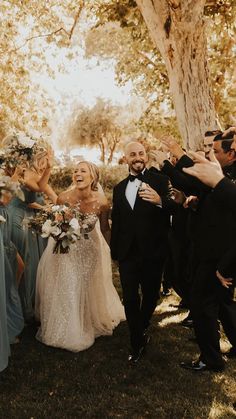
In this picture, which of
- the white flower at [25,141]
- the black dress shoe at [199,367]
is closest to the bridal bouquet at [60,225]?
the white flower at [25,141]

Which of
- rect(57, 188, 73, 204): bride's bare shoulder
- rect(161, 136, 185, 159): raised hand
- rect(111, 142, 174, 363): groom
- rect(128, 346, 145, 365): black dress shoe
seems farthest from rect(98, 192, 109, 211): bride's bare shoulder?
rect(128, 346, 145, 365): black dress shoe

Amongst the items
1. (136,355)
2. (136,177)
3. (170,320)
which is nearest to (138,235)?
(136,177)

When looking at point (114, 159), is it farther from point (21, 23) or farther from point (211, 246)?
point (211, 246)

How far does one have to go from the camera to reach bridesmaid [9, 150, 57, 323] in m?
5.79

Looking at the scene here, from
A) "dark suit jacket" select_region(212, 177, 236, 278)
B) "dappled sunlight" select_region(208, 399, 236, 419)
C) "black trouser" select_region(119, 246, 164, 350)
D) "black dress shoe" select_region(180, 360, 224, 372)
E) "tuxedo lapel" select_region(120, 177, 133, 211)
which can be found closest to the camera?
"dark suit jacket" select_region(212, 177, 236, 278)

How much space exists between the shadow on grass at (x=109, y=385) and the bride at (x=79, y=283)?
21 centimetres

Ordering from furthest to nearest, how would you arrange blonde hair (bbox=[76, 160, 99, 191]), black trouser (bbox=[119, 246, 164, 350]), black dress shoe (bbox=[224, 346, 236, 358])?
blonde hair (bbox=[76, 160, 99, 191]), black dress shoe (bbox=[224, 346, 236, 358]), black trouser (bbox=[119, 246, 164, 350])

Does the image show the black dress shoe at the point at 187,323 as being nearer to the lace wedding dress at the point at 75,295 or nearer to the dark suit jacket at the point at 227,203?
the lace wedding dress at the point at 75,295

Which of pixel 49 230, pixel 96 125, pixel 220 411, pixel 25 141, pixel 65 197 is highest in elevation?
→ pixel 96 125

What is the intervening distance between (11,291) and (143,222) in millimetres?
1853

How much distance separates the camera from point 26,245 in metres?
5.97

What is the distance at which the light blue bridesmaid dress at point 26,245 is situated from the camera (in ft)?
19.1

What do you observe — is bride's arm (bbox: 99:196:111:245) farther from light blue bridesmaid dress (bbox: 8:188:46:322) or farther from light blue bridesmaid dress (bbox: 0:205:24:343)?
light blue bridesmaid dress (bbox: 0:205:24:343)

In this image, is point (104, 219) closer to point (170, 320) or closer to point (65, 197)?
point (65, 197)
